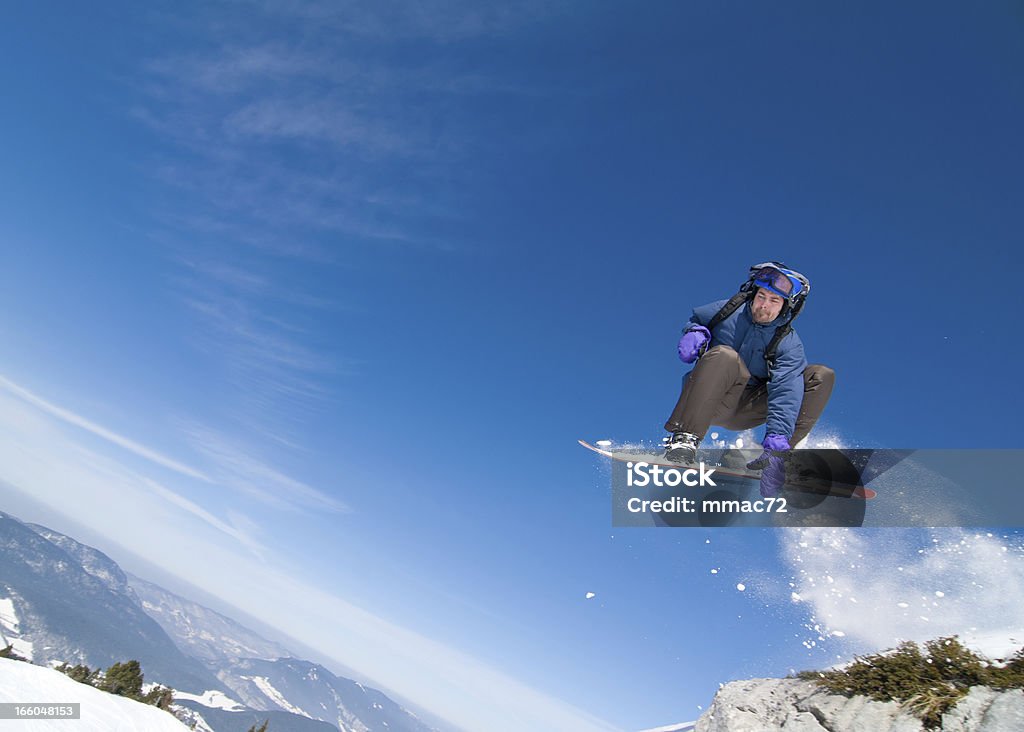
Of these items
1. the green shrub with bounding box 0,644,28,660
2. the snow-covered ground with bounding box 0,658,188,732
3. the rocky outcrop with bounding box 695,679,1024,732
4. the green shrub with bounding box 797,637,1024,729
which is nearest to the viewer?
the rocky outcrop with bounding box 695,679,1024,732

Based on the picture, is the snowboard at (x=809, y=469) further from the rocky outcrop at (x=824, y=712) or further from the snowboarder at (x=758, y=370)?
the rocky outcrop at (x=824, y=712)

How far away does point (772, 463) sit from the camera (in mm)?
5117

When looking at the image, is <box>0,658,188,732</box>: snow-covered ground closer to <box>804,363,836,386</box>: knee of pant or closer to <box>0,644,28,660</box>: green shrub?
<box>0,644,28,660</box>: green shrub

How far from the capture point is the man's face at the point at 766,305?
5.33m

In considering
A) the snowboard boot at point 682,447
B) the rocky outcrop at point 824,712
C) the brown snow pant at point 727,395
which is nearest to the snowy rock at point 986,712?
the rocky outcrop at point 824,712

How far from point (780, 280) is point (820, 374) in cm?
134

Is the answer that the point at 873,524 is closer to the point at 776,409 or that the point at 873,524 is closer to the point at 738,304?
the point at 776,409

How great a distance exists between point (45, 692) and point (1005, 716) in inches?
1040

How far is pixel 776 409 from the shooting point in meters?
5.34

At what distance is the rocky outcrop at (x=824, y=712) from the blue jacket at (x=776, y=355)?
5406 millimetres

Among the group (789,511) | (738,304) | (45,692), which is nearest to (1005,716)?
(789,511)

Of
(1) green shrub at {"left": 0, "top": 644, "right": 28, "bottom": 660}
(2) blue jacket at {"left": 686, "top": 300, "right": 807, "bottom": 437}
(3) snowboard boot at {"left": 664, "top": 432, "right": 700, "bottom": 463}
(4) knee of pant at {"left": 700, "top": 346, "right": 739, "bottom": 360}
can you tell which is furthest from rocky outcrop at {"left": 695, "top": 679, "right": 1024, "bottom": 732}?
(1) green shrub at {"left": 0, "top": 644, "right": 28, "bottom": 660}

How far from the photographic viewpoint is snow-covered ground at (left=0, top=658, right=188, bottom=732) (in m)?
16.7

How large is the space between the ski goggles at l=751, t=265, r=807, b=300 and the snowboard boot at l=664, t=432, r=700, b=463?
1.66 metres
